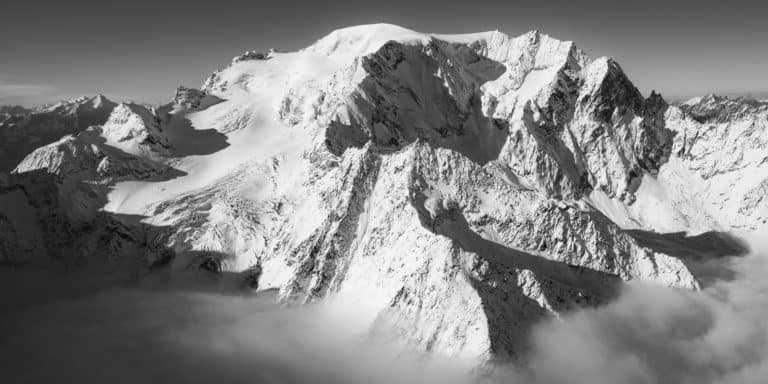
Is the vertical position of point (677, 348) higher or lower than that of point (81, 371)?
higher

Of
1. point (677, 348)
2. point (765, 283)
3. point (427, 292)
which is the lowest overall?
point (427, 292)

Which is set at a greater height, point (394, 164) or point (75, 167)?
point (394, 164)

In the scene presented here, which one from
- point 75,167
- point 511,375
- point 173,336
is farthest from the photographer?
point 75,167

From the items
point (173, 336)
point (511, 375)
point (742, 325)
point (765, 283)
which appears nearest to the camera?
point (511, 375)

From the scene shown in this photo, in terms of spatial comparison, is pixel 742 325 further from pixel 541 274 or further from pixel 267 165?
pixel 267 165

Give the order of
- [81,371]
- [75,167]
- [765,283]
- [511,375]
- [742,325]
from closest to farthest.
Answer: [511,375], [81,371], [742,325], [75,167], [765,283]

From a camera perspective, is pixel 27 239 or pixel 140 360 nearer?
pixel 140 360

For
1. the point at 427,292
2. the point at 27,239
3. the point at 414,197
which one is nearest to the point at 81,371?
the point at 27,239

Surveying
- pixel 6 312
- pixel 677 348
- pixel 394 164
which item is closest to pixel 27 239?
pixel 6 312

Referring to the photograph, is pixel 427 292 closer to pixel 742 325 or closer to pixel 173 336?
pixel 173 336
